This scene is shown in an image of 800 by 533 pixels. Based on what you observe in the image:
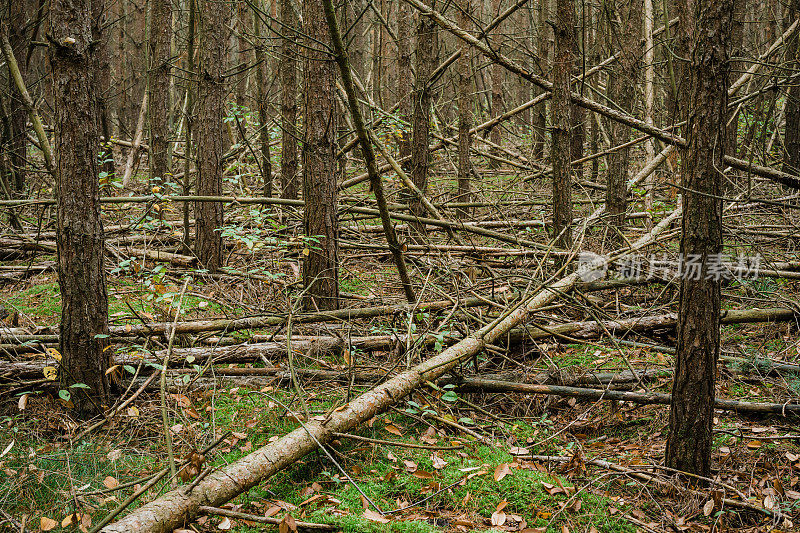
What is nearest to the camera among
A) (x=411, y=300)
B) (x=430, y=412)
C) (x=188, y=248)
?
(x=430, y=412)

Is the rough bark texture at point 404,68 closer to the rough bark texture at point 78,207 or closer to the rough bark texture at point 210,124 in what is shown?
the rough bark texture at point 210,124

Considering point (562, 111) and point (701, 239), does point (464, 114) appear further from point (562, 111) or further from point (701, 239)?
point (701, 239)

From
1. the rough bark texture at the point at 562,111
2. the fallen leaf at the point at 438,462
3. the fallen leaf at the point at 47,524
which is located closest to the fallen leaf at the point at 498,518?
the fallen leaf at the point at 438,462

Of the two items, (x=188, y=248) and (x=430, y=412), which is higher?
(x=188, y=248)

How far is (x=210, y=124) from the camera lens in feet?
24.8

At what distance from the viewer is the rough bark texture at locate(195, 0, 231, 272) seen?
24.2 feet

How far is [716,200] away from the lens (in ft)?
10.8

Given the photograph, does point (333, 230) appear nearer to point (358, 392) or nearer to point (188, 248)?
point (358, 392)

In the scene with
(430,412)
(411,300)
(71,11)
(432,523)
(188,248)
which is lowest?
(432,523)

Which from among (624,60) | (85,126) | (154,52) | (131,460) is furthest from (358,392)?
(154,52)

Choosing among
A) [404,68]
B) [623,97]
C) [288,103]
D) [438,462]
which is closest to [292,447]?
[438,462]

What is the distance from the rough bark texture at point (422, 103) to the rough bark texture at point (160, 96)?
4543 millimetres

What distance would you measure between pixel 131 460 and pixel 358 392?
1627 mm

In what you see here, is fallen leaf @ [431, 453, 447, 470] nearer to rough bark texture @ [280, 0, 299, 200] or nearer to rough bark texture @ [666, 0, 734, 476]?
rough bark texture @ [666, 0, 734, 476]
